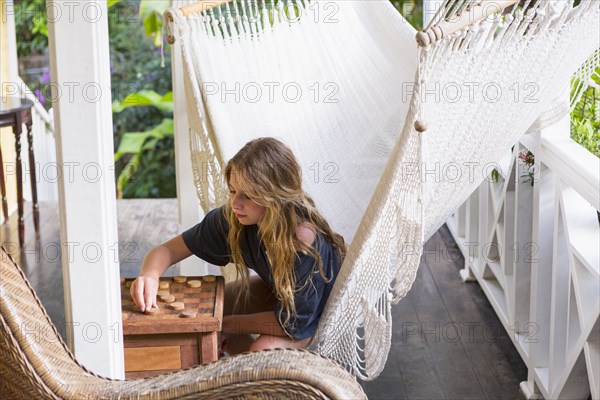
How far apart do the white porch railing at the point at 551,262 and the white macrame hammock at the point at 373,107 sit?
0.18 m

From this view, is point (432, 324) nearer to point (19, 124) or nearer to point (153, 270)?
point (153, 270)

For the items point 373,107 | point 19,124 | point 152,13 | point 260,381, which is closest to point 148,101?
point 152,13

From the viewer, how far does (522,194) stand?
103 inches

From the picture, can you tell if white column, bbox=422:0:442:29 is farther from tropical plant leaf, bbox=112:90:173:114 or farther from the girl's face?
tropical plant leaf, bbox=112:90:173:114

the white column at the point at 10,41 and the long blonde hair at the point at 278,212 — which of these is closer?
the long blonde hair at the point at 278,212

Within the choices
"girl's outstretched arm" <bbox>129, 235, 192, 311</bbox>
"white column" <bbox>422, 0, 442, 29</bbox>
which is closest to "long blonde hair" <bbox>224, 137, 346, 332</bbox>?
"girl's outstretched arm" <bbox>129, 235, 192, 311</bbox>

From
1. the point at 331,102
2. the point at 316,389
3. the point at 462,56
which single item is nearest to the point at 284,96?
the point at 331,102

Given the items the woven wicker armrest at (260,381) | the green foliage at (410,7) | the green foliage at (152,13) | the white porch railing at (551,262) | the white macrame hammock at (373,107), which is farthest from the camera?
the green foliage at (152,13)

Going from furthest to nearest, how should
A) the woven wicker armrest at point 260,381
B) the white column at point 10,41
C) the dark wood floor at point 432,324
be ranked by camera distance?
the white column at point 10,41 < the dark wood floor at point 432,324 < the woven wicker armrest at point 260,381

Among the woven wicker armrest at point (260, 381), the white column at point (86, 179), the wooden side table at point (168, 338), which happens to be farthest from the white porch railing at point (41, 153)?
the woven wicker armrest at point (260, 381)

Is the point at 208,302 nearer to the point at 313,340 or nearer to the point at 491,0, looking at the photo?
the point at 313,340

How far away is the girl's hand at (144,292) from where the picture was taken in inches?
69.7

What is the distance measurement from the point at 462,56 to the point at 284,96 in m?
0.82

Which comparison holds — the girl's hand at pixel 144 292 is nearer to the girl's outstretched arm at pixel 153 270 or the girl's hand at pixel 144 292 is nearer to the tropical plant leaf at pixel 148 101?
the girl's outstretched arm at pixel 153 270
